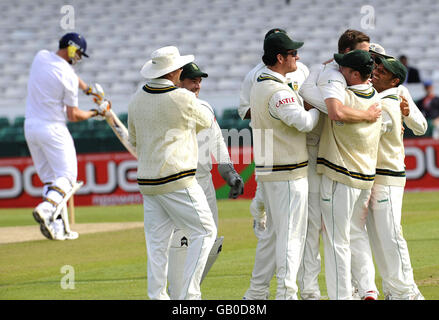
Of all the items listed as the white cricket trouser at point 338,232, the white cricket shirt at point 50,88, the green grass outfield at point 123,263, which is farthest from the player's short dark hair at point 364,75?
the white cricket shirt at point 50,88

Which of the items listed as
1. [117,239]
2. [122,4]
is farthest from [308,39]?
[117,239]

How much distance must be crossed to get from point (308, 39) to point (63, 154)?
1346 centimetres

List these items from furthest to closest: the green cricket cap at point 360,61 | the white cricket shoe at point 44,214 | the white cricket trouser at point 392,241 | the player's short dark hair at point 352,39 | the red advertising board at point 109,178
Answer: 1. the red advertising board at point 109,178
2. the white cricket shoe at point 44,214
3. the player's short dark hair at point 352,39
4. the white cricket trouser at point 392,241
5. the green cricket cap at point 360,61

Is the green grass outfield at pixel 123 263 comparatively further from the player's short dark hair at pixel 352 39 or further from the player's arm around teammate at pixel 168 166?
the player's short dark hair at pixel 352 39

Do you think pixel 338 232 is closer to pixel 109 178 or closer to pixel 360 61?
pixel 360 61

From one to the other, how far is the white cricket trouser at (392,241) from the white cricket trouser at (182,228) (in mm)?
1319

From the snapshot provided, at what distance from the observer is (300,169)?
613cm

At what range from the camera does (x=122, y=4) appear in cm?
2578

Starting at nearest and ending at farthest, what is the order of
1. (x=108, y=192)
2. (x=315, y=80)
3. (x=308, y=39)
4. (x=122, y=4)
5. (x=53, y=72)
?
1. (x=315, y=80)
2. (x=53, y=72)
3. (x=108, y=192)
4. (x=308, y=39)
5. (x=122, y=4)

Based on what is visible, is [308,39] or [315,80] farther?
[308,39]

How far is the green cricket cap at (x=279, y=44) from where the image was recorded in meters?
6.13

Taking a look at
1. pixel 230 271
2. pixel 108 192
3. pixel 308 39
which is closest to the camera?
pixel 230 271

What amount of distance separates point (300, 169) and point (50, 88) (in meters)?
5.47
